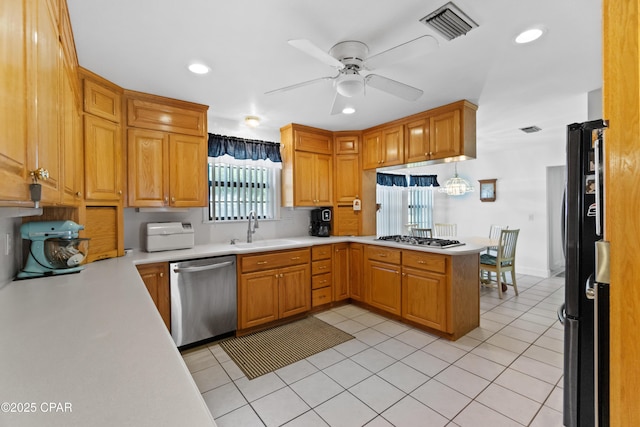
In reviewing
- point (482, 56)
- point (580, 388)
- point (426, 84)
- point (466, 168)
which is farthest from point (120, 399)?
point (466, 168)

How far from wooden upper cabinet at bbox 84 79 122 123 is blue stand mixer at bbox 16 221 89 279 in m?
1.01

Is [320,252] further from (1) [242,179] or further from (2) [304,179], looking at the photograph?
(1) [242,179]

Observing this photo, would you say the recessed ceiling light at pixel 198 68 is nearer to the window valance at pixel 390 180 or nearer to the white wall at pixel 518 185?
the white wall at pixel 518 185

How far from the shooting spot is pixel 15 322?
1070mm

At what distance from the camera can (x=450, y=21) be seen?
168cm

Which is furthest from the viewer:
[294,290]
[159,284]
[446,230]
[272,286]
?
[446,230]

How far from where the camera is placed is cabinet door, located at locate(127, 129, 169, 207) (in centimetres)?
269

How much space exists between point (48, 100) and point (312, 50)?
1.25m

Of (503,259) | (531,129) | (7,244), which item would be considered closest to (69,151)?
(7,244)

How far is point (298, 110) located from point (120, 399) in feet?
9.98

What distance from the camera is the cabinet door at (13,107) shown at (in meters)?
0.69

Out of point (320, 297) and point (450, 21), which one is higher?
point (450, 21)

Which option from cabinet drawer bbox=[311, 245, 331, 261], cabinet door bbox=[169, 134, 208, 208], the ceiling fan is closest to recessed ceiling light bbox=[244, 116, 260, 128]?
cabinet door bbox=[169, 134, 208, 208]

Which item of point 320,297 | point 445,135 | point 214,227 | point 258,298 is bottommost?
point 320,297
